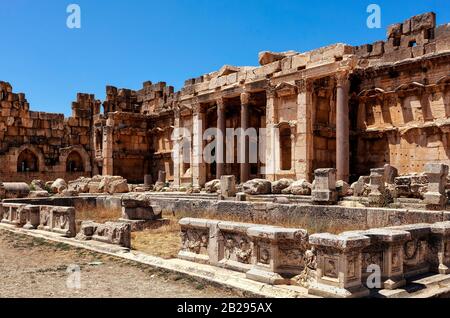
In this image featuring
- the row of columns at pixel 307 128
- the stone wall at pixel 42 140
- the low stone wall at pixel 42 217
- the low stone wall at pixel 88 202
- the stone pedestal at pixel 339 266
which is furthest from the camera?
the stone wall at pixel 42 140

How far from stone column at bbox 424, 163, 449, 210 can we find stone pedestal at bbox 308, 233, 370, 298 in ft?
24.6

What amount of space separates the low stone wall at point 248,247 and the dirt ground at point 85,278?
1.82 feet

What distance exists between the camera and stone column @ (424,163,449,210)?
11.3 metres

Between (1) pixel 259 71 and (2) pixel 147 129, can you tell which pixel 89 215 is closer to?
(1) pixel 259 71

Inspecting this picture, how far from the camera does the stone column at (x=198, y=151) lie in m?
23.8

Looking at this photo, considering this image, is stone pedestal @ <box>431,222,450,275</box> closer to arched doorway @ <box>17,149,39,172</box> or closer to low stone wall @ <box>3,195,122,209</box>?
low stone wall @ <box>3,195,122,209</box>

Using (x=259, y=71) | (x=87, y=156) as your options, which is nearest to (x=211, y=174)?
(x=259, y=71)

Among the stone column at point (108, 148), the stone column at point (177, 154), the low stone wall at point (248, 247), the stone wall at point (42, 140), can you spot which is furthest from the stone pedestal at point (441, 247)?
the stone wall at point (42, 140)

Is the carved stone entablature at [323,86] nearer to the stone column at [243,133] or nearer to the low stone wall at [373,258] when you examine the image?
the stone column at [243,133]

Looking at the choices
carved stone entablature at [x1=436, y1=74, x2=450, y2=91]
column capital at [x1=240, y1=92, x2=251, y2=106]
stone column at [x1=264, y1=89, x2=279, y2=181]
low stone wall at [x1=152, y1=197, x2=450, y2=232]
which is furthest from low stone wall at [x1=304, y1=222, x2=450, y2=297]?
column capital at [x1=240, y1=92, x2=251, y2=106]

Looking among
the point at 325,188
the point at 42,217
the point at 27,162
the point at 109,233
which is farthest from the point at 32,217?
the point at 27,162

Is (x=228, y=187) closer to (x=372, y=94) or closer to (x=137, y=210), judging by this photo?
(x=137, y=210)

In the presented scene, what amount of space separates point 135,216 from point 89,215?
3.44 metres
